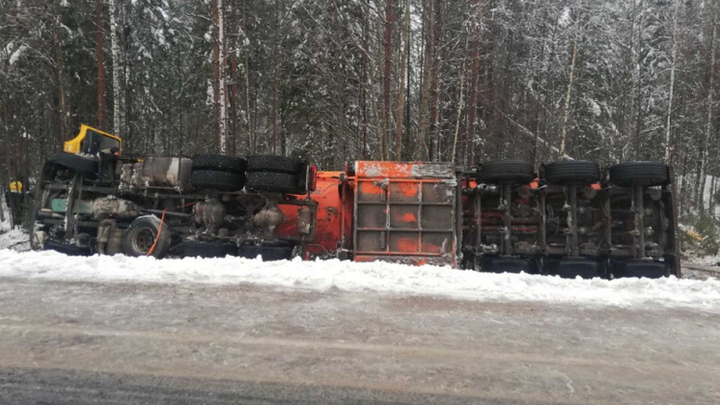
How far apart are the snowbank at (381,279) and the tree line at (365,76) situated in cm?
1130

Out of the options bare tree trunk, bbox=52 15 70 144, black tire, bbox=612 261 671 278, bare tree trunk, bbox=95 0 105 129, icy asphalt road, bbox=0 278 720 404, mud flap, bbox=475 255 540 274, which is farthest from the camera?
bare tree trunk, bbox=52 15 70 144

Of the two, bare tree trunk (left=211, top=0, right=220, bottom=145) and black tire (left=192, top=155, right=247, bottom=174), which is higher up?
bare tree trunk (left=211, top=0, right=220, bottom=145)

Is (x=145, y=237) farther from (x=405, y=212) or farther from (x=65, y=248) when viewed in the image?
(x=405, y=212)

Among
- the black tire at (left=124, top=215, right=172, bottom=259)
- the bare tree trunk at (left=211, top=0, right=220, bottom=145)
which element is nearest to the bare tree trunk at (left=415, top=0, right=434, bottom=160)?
the bare tree trunk at (left=211, top=0, right=220, bottom=145)

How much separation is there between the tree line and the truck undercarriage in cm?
883

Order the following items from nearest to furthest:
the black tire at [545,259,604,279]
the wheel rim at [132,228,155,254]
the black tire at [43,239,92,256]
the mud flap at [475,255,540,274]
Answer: the black tire at [545,259,604,279], the mud flap at [475,255,540,274], the wheel rim at [132,228,155,254], the black tire at [43,239,92,256]

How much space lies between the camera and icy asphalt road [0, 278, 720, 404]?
301 cm

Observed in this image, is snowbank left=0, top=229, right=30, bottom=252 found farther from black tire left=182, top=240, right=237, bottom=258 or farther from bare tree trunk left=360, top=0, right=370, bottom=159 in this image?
bare tree trunk left=360, top=0, right=370, bottom=159

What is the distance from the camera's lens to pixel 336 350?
145 inches

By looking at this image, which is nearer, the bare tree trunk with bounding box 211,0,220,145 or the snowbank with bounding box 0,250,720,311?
the snowbank with bounding box 0,250,720,311

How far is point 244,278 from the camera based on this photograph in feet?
19.6

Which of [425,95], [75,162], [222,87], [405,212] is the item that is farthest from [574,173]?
[222,87]

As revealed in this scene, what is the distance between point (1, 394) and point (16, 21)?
22672 millimetres

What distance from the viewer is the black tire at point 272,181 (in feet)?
27.0
